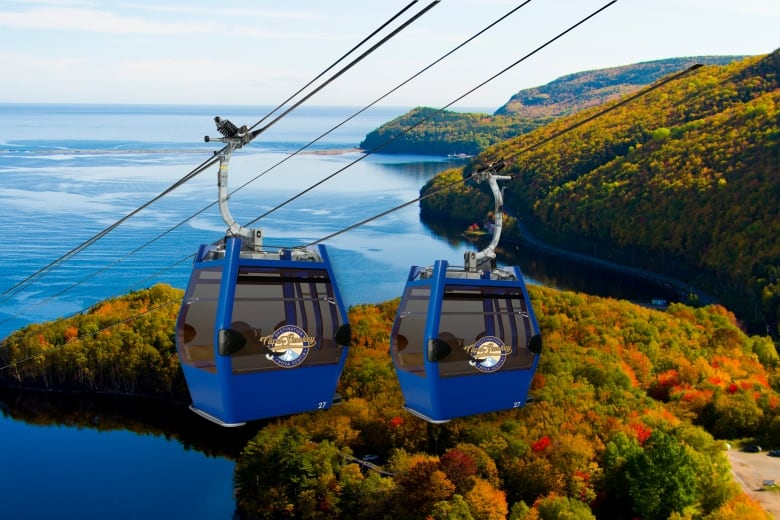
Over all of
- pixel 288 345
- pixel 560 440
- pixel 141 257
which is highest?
pixel 288 345

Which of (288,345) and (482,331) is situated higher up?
(288,345)

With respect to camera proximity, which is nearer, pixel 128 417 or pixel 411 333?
pixel 411 333

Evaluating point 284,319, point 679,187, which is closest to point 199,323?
point 284,319

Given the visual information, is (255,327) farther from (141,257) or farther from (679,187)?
(679,187)

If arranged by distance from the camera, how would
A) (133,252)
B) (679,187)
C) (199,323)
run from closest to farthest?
(199,323) → (133,252) → (679,187)

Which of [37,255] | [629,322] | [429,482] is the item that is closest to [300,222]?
[37,255]

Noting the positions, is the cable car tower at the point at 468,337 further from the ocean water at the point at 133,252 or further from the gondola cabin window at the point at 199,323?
the gondola cabin window at the point at 199,323

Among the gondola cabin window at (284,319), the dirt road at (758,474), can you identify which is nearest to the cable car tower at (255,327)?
the gondola cabin window at (284,319)
